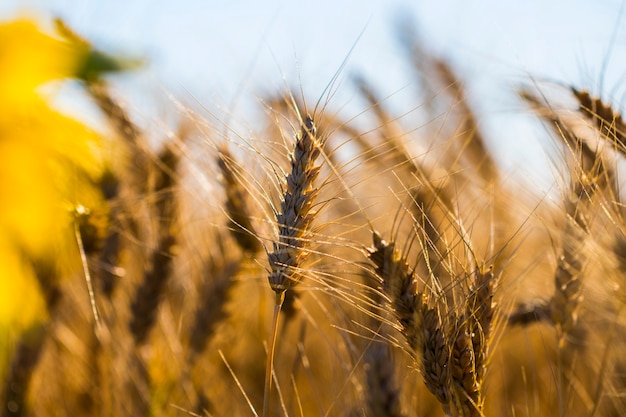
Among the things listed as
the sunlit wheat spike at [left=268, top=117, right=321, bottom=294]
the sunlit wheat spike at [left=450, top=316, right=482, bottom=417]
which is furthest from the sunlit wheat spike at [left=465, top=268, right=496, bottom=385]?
the sunlit wheat spike at [left=268, top=117, right=321, bottom=294]

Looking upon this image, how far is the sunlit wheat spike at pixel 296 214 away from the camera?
724 millimetres

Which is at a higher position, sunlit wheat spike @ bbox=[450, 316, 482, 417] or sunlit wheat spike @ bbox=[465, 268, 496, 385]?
sunlit wheat spike @ bbox=[465, 268, 496, 385]

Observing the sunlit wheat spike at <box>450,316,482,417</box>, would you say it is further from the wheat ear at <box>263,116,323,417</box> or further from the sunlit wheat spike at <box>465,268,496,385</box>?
the wheat ear at <box>263,116,323,417</box>

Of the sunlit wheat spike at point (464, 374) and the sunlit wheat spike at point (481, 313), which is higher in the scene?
the sunlit wheat spike at point (481, 313)

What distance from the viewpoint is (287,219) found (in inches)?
29.1

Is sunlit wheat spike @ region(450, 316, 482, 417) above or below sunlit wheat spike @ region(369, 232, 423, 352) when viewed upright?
below

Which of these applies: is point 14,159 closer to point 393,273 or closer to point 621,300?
point 393,273

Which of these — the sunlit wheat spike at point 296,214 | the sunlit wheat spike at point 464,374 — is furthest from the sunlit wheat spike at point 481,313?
the sunlit wheat spike at point 296,214

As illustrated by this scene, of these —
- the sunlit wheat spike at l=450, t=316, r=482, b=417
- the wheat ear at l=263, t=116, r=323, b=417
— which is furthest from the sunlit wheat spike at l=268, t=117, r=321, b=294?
the sunlit wheat spike at l=450, t=316, r=482, b=417

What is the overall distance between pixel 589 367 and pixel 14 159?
1246mm

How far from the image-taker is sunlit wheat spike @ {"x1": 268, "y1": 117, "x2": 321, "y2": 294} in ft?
2.38

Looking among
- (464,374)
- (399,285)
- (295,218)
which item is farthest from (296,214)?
(464,374)

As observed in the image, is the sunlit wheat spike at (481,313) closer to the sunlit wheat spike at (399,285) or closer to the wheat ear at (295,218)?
the sunlit wheat spike at (399,285)

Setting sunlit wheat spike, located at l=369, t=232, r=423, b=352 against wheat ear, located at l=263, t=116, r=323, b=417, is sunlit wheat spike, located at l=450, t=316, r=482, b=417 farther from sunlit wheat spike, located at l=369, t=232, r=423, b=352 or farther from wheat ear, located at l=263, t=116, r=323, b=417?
wheat ear, located at l=263, t=116, r=323, b=417
